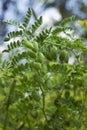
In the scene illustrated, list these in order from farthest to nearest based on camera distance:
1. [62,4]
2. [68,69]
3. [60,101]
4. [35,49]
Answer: [62,4], [60,101], [68,69], [35,49]

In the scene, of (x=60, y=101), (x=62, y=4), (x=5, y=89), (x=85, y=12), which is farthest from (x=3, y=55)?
(x=62, y=4)

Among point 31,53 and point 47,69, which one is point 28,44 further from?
point 47,69

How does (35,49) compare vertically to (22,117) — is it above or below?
above

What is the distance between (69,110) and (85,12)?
5130 millimetres

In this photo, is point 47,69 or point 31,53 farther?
point 47,69

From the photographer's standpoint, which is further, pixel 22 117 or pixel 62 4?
pixel 62 4

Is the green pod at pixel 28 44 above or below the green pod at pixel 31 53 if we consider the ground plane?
above

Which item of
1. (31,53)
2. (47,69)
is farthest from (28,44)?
(47,69)

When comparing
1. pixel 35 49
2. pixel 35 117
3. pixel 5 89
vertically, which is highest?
pixel 35 49

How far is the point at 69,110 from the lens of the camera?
1560 mm

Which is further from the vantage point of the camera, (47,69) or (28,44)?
(47,69)

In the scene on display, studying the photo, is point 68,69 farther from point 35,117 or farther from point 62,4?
point 62,4

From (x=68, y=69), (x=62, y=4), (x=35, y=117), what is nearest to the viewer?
(x=68, y=69)

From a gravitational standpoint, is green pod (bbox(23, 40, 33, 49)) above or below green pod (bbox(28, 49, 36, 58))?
above
